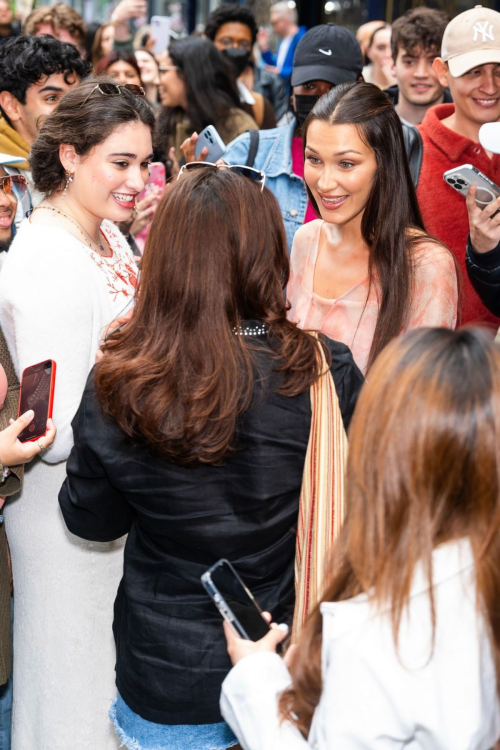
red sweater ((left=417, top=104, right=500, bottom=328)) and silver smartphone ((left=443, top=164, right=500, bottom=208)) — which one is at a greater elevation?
silver smartphone ((left=443, top=164, right=500, bottom=208))

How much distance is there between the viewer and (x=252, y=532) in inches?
71.0

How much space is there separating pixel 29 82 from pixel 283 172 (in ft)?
3.59

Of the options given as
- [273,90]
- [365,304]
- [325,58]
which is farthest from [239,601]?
[273,90]

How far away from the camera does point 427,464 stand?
1.27 meters

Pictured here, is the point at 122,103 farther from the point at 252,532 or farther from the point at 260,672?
the point at 260,672

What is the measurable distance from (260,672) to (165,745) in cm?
61

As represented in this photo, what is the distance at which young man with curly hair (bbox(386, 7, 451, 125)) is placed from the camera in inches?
175

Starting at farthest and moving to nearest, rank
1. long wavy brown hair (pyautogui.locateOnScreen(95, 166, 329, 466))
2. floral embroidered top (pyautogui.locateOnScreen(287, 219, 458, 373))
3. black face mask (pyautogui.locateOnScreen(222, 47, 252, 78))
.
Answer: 1. black face mask (pyautogui.locateOnScreen(222, 47, 252, 78))
2. floral embroidered top (pyautogui.locateOnScreen(287, 219, 458, 373))
3. long wavy brown hair (pyautogui.locateOnScreen(95, 166, 329, 466))

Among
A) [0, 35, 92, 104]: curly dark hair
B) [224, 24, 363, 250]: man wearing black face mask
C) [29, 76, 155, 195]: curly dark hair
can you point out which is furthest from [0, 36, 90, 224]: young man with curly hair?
[29, 76, 155, 195]: curly dark hair

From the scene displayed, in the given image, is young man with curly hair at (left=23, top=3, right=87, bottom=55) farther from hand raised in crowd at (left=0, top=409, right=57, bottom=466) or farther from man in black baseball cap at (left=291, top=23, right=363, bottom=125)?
hand raised in crowd at (left=0, top=409, right=57, bottom=466)

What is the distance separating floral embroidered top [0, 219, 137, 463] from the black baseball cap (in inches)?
65.0

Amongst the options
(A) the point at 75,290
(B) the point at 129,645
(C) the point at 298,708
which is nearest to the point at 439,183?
(A) the point at 75,290

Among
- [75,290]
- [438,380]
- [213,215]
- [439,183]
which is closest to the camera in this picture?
[438,380]

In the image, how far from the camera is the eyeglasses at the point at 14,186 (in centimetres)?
271
